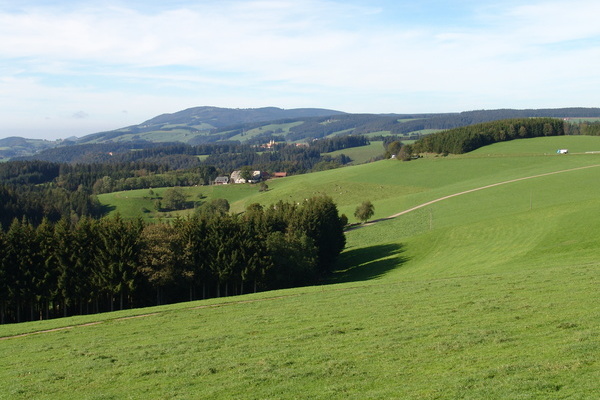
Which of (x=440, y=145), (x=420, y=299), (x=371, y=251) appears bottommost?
(x=371, y=251)

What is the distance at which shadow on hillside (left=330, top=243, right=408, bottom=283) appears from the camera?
184 feet

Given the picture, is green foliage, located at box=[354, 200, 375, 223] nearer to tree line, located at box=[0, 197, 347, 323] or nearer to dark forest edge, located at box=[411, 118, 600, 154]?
tree line, located at box=[0, 197, 347, 323]

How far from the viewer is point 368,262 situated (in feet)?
208

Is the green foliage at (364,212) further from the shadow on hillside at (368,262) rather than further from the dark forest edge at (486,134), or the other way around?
the dark forest edge at (486,134)

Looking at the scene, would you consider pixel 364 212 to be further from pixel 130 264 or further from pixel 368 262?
pixel 130 264

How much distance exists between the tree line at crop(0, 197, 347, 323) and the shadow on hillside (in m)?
5.40

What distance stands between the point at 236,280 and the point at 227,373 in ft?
119

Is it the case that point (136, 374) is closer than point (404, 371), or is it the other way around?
point (404, 371)

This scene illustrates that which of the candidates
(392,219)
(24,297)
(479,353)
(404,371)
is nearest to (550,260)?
(479,353)

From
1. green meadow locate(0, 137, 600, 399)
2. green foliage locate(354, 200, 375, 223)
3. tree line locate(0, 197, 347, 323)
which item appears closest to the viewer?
green meadow locate(0, 137, 600, 399)

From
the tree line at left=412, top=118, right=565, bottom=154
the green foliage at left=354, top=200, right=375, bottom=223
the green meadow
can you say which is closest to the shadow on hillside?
the green meadow

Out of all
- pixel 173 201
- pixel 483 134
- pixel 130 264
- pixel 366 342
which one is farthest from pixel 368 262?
pixel 483 134

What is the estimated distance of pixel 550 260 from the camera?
40875 millimetres

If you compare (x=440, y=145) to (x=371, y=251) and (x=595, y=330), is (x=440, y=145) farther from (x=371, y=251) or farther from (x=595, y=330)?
(x=595, y=330)
